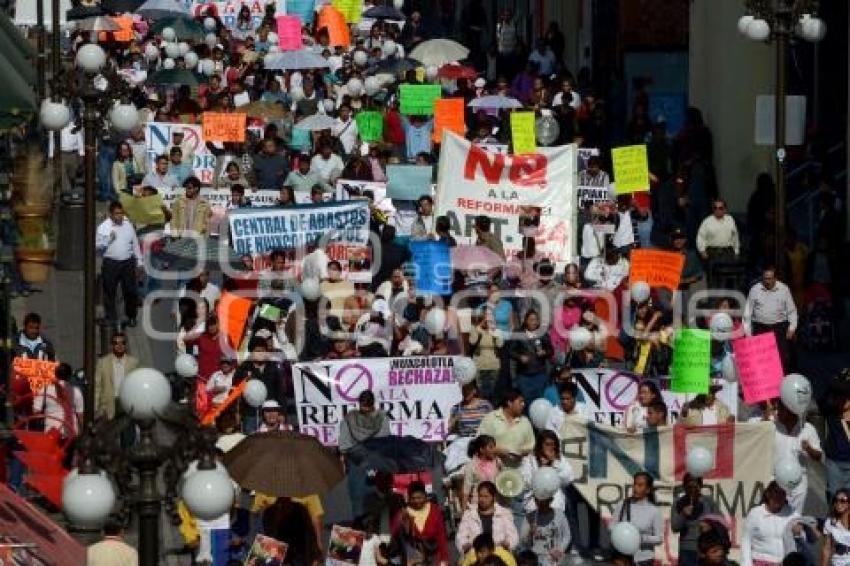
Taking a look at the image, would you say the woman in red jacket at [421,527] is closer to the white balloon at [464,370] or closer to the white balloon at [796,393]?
the white balloon at [796,393]

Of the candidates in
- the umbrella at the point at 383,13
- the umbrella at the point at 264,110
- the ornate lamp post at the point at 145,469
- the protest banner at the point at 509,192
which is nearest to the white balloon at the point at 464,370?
the protest banner at the point at 509,192

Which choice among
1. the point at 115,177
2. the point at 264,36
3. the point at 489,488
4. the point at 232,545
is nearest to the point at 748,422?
the point at 489,488

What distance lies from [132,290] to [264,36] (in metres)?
17.5

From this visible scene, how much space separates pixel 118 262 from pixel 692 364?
28.3 feet

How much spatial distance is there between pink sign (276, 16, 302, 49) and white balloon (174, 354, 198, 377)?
68.5 ft

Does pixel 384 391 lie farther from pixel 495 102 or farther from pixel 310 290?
pixel 495 102

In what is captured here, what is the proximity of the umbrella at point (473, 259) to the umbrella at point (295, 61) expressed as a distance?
42.8 ft

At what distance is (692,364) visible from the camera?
84.0ft

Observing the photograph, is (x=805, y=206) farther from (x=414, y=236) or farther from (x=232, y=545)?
(x=232, y=545)

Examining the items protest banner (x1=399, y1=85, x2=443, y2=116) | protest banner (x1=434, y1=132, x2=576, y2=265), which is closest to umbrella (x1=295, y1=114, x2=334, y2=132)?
protest banner (x1=399, y1=85, x2=443, y2=116)

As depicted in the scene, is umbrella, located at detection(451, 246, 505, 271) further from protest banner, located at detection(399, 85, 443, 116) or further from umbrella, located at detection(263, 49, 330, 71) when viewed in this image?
umbrella, located at detection(263, 49, 330, 71)

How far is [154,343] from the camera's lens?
32.0 meters

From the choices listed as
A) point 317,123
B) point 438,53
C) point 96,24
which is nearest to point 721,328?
point 317,123

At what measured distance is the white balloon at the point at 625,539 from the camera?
21.3m
